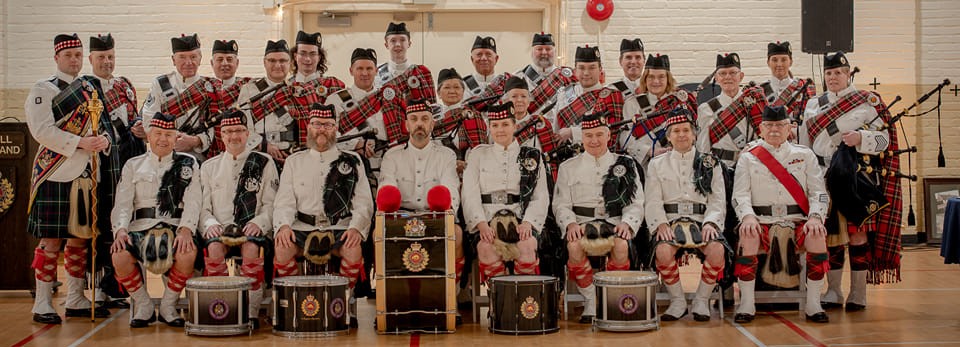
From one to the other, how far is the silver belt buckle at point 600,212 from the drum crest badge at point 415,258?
1.12 metres


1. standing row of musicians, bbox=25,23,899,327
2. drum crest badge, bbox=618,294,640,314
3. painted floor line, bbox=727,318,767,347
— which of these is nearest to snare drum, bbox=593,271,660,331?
drum crest badge, bbox=618,294,640,314

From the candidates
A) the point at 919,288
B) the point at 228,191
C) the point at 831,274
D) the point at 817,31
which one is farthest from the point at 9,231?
the point at 817,31

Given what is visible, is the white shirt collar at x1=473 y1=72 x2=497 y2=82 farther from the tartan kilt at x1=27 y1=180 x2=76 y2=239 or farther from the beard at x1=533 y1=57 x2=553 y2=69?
the tartan kilt at x1=27 y1=180 x2=76 y2=239

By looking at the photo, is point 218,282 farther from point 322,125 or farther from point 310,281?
point 322,125

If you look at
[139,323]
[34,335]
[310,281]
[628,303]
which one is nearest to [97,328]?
[139,323]

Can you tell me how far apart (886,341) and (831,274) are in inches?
45.1

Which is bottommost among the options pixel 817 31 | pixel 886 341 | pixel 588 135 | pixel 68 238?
pixel 886 341

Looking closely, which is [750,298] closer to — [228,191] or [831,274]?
[831,274]

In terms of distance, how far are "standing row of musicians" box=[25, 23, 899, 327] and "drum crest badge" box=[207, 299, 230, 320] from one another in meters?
0.39

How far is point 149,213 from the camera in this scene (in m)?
6.30

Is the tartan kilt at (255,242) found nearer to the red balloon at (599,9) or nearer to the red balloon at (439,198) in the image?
the red balloon at (439,198)

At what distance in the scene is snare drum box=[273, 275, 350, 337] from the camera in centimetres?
571

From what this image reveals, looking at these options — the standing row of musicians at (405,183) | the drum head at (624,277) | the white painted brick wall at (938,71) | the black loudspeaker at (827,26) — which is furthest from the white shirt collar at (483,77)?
the white painted brick wall at (938,71)

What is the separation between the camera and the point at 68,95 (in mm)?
6531
